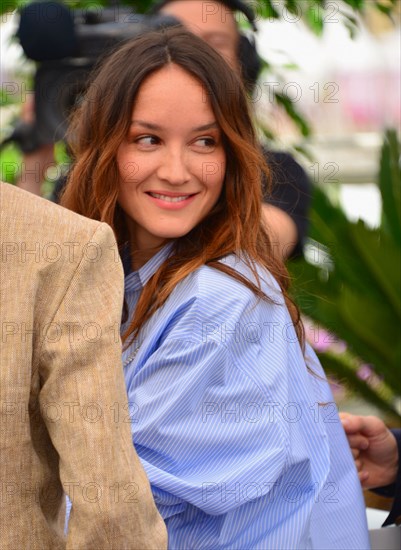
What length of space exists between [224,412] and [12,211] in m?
0.46

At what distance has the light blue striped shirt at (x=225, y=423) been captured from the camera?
1.46 m

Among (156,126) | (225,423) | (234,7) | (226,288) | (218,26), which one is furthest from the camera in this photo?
(234,7)

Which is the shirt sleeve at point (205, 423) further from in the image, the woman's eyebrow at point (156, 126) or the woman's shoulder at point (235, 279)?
the woman's eyebrow at point (156, 126)

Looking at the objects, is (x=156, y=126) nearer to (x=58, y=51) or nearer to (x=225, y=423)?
(x=225, y=423)

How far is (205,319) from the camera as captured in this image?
1.53 metres

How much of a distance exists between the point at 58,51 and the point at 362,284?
4.47 feet

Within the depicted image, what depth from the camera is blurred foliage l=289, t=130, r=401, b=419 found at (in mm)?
3340

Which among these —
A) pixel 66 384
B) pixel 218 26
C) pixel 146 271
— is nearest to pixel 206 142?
pixel 146 271

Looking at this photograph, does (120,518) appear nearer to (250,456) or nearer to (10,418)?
(10,418)

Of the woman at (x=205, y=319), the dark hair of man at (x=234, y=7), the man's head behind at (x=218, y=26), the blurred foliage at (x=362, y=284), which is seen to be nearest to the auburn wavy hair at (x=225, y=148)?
the woman at (x=205, y=319)

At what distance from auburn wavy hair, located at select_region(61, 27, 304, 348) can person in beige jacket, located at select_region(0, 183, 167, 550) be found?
47 cm

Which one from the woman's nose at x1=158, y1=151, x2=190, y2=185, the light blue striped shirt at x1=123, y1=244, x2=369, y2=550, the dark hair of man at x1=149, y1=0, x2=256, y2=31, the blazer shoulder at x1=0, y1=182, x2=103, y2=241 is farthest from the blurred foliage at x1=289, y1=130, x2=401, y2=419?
the blazer shoulder at x1=0, y1=182, x2=103, y2=241

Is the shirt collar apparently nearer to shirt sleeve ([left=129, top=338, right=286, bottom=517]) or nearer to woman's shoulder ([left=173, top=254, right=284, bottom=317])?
woman's shoulder ([left=173, top=254, right=284, bottom=317])

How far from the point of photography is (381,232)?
11.1ft
